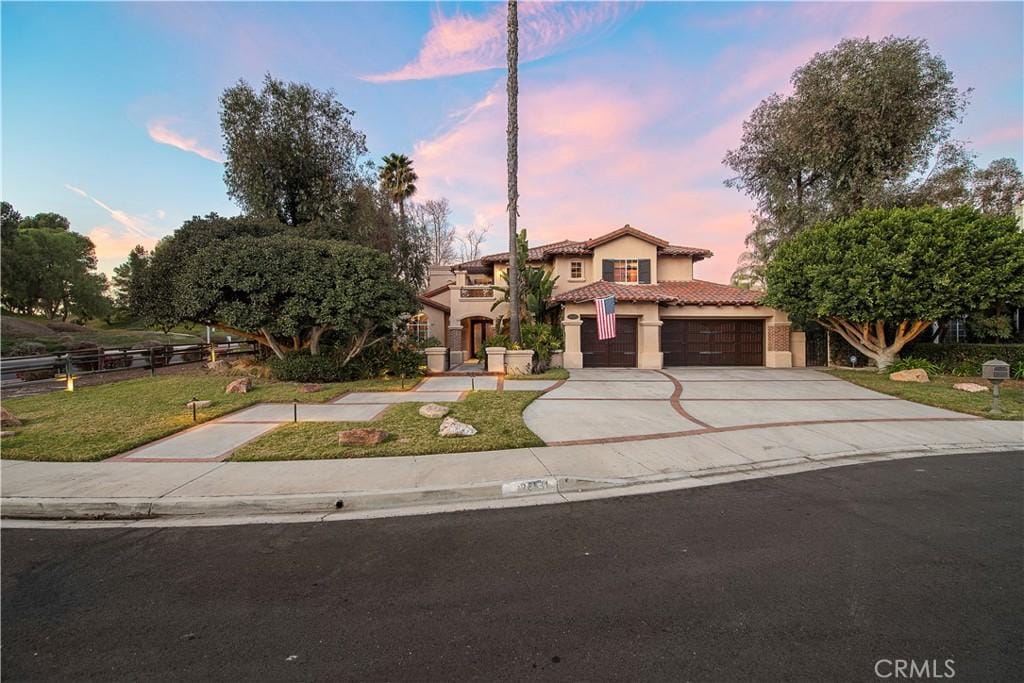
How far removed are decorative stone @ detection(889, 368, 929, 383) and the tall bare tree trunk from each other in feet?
44.5

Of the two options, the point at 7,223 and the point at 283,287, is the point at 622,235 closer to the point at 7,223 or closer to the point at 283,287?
the point at 283,287

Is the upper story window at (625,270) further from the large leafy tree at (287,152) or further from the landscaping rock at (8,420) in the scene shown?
the landscaping rock at (8,420)

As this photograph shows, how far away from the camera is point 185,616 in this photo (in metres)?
3.06

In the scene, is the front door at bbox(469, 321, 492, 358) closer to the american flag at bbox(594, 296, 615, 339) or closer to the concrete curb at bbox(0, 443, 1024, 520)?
the american flag at bbox(594, 296, 615, 339)

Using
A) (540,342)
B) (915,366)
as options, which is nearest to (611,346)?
(540,342)

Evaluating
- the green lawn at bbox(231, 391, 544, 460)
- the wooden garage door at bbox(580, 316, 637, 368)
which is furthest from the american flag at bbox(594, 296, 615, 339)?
the green lawn at bbox(231, 391, 544, 460)

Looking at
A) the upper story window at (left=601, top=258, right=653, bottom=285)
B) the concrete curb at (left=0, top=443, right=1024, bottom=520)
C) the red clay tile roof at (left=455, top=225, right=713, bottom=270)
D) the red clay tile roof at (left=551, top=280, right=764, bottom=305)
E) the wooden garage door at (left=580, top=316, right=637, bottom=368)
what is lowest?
the concrete curb at (left=0, top=443, right=1024, bottom=520)

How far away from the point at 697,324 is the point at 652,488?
1701 centimetres

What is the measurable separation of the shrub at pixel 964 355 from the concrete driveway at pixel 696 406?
4.84 metres

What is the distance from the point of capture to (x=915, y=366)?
16203 millimetres

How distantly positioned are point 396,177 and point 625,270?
2226 cm

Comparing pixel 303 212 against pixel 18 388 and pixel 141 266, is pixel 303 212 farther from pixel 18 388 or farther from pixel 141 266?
pixel 18 388

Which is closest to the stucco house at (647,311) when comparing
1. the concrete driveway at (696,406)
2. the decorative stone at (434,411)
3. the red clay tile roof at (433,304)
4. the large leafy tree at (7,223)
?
the red clay tile roof at (433,304)

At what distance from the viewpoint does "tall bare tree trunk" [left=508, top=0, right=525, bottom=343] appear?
1655 cm
